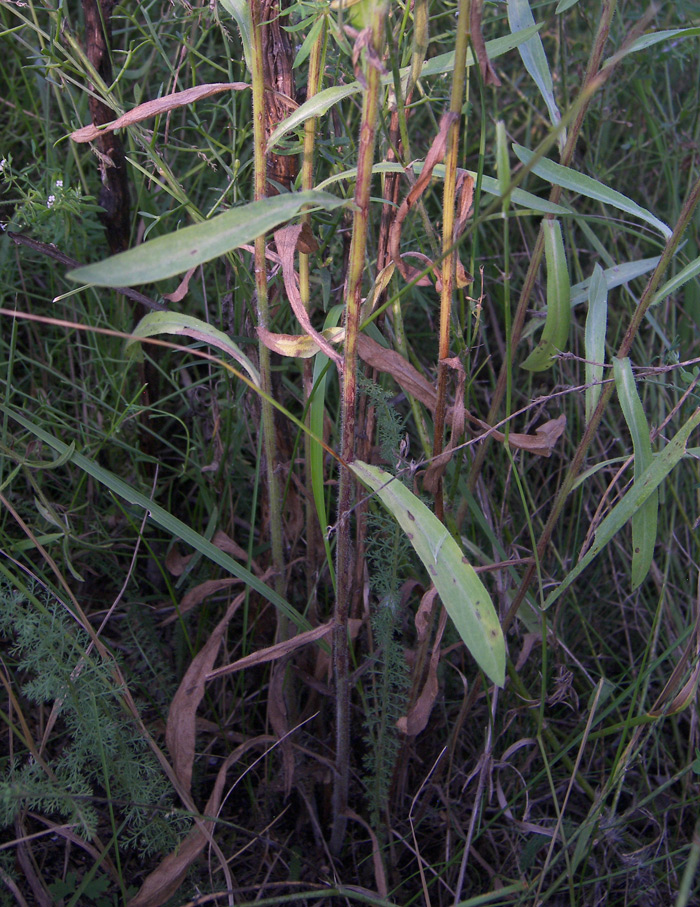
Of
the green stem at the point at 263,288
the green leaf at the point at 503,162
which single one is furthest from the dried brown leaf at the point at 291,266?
the green leaf at the point at 503,162

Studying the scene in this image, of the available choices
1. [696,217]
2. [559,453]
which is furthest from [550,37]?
[559,453]

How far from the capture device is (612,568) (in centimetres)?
135

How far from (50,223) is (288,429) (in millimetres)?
500

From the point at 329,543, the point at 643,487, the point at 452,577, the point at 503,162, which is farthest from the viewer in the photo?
the point at 329,543

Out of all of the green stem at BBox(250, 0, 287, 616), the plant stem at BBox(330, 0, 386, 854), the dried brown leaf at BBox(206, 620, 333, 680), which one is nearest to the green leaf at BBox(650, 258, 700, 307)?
the plant stem at BBox(330, 0, 386, 854)

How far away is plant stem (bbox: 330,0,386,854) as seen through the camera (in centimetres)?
→ 66

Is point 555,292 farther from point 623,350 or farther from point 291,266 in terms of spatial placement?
point 291,266

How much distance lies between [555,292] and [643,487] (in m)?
0.26

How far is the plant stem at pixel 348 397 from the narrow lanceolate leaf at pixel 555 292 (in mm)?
258

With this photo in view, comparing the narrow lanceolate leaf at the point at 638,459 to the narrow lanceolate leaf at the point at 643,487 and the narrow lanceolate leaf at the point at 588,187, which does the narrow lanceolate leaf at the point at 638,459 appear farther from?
the narrow lanceolate leaf at the point at 588,187

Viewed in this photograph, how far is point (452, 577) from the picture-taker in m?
0.75

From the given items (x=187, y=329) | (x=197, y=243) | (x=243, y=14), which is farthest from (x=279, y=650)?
(x=243, y=14)

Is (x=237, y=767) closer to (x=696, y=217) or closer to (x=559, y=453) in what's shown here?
(x=559, y=453)

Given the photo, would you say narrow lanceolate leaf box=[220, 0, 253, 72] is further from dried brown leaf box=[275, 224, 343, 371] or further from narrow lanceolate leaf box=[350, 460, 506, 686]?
narrow lanceolate leaf box=[350, 460, 506, 686]
